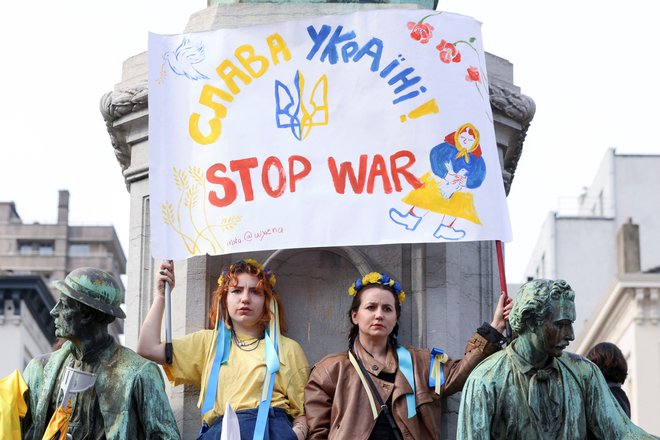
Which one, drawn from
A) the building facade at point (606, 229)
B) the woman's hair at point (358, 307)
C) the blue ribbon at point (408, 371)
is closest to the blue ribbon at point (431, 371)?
the blue ribbon at point (408, 371)

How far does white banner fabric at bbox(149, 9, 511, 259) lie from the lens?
1773 centimetres

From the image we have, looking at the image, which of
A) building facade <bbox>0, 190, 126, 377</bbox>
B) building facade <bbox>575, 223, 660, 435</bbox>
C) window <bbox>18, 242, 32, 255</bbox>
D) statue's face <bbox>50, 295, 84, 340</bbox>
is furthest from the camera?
window <bbox>18, 242, 32, 255</bbox>

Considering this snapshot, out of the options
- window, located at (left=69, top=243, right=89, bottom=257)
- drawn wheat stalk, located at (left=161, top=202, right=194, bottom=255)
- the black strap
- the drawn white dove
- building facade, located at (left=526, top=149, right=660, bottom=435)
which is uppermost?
window, located at (left=69, top=243, right=89, bottom=257)

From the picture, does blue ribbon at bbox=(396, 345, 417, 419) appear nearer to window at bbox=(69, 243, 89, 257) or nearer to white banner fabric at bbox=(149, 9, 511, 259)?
white banner fabric at bbox=(149, 9, 511, 259)

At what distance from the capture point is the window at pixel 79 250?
120950mm

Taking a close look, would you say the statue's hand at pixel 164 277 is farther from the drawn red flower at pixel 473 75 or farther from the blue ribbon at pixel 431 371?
the drawn red flower at pixel 473 75

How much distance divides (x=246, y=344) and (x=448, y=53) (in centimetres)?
293

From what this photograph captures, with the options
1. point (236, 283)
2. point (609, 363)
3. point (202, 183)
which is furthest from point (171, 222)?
point (609, 363)

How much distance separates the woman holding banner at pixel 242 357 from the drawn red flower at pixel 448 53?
2255 mm

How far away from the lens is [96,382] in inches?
643

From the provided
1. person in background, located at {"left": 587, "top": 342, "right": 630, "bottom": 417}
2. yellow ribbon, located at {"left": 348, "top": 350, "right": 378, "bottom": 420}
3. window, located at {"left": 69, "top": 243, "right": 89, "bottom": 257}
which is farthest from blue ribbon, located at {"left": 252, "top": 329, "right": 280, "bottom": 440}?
window, located at {"left": 69, "top": 243, "right": 89, "bottom": 257}

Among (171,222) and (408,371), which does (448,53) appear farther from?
(408,371)

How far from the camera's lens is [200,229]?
1780 centimetres

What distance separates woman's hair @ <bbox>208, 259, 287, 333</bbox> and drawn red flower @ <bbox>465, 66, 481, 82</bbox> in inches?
90.2
